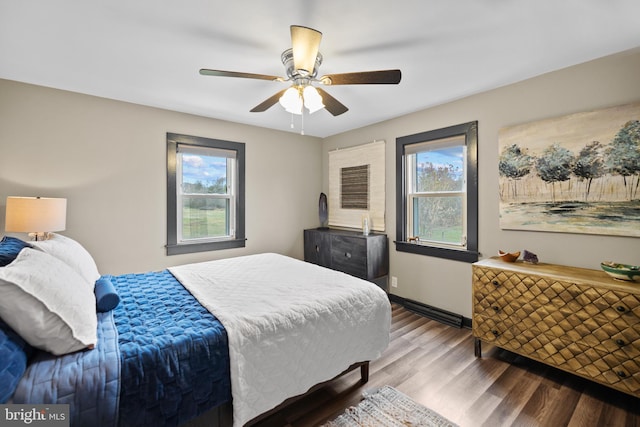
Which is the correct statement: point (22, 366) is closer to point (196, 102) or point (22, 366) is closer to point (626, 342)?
point (196, 102)

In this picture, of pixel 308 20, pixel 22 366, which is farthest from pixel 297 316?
pixel 308 20

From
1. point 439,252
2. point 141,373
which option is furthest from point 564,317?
point 141,373

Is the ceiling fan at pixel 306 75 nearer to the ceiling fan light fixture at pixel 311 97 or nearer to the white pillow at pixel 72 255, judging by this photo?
the ceiling fan light fixture at pixel 311 97

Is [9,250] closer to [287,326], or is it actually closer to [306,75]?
[287,326]

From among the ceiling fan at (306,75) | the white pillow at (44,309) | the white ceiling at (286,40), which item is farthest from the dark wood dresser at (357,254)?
the white pillow at (44,309)

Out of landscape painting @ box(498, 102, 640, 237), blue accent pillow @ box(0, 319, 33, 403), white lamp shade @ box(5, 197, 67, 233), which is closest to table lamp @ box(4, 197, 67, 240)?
white lamp shade @ box(5, 197, 67, 233)

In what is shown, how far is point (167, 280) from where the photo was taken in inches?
90.0

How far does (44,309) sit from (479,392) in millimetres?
2584

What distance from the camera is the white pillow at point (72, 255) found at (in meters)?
1.72

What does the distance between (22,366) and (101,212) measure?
7.64ft

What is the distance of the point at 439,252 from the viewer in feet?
10.6

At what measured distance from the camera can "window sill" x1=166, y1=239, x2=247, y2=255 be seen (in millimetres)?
3402

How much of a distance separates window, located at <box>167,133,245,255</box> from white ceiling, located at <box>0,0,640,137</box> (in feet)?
2.99

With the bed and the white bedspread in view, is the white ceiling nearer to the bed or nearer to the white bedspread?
the bed
